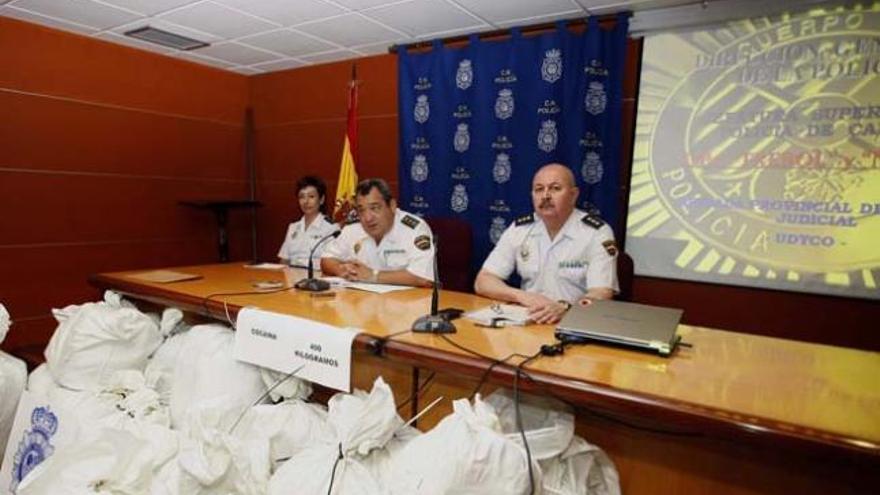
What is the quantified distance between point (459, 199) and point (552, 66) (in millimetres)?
1027

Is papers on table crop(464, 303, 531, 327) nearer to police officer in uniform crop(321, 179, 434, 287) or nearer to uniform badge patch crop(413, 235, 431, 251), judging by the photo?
police officer in uniform crop(321, 179, 434, 287)

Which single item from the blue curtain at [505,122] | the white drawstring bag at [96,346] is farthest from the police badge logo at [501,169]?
the white drawstring bag at [96,346]

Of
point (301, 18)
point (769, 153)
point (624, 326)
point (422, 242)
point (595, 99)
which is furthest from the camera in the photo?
point (301, 18)

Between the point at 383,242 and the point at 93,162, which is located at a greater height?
the point at 93,162

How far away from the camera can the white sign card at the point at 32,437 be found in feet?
5.63

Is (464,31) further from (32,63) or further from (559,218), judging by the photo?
(32,63)

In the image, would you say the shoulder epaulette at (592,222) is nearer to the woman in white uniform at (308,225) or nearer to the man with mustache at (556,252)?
the man with mustache at (556,252)

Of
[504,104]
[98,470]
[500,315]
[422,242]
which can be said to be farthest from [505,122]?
[98,470]

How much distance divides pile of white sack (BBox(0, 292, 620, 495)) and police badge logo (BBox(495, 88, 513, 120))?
2.15 metres

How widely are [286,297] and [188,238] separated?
8.91 ft

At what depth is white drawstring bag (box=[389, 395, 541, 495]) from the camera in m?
1.05

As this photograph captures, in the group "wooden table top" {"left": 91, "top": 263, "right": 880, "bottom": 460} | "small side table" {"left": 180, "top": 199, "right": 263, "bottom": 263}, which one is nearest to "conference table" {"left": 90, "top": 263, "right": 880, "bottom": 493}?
"wooden table top" {"left": 91, "top": 263, "right": 880, "bottom": 460}

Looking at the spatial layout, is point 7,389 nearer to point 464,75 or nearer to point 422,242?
point 422,242

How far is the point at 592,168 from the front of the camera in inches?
118
